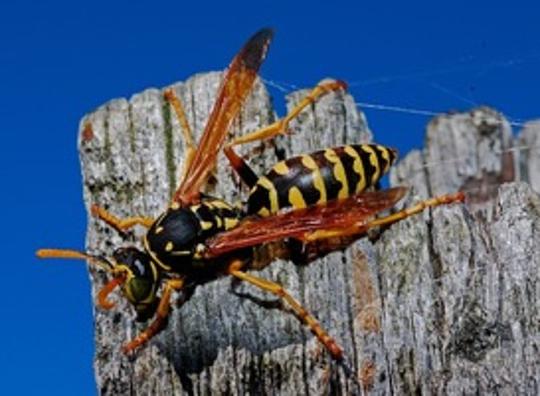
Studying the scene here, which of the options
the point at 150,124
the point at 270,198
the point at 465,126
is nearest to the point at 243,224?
the point at 270,198

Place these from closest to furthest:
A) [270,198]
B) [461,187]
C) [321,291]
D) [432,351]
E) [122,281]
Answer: [432,351] → [321,291] → [122,281] → [270,198] → [461,187]

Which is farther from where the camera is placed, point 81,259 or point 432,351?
point 81,259

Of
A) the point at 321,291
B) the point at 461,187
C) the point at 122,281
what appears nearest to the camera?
the point at 321,291

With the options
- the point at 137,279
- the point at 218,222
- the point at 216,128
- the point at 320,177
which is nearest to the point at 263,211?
the point at 218,222

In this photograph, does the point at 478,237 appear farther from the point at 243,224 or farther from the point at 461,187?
the point at 461,187

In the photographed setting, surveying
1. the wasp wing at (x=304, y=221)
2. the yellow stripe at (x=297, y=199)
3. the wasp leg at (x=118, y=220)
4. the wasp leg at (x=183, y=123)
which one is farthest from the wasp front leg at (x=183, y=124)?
the yellow stripe at (x=297, y=199)

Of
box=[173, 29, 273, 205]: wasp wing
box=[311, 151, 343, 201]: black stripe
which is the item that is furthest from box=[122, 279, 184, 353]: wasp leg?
box=[311, 151, 343, 201]: black stripe

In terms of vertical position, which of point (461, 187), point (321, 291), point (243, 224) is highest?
point (461, 187)
